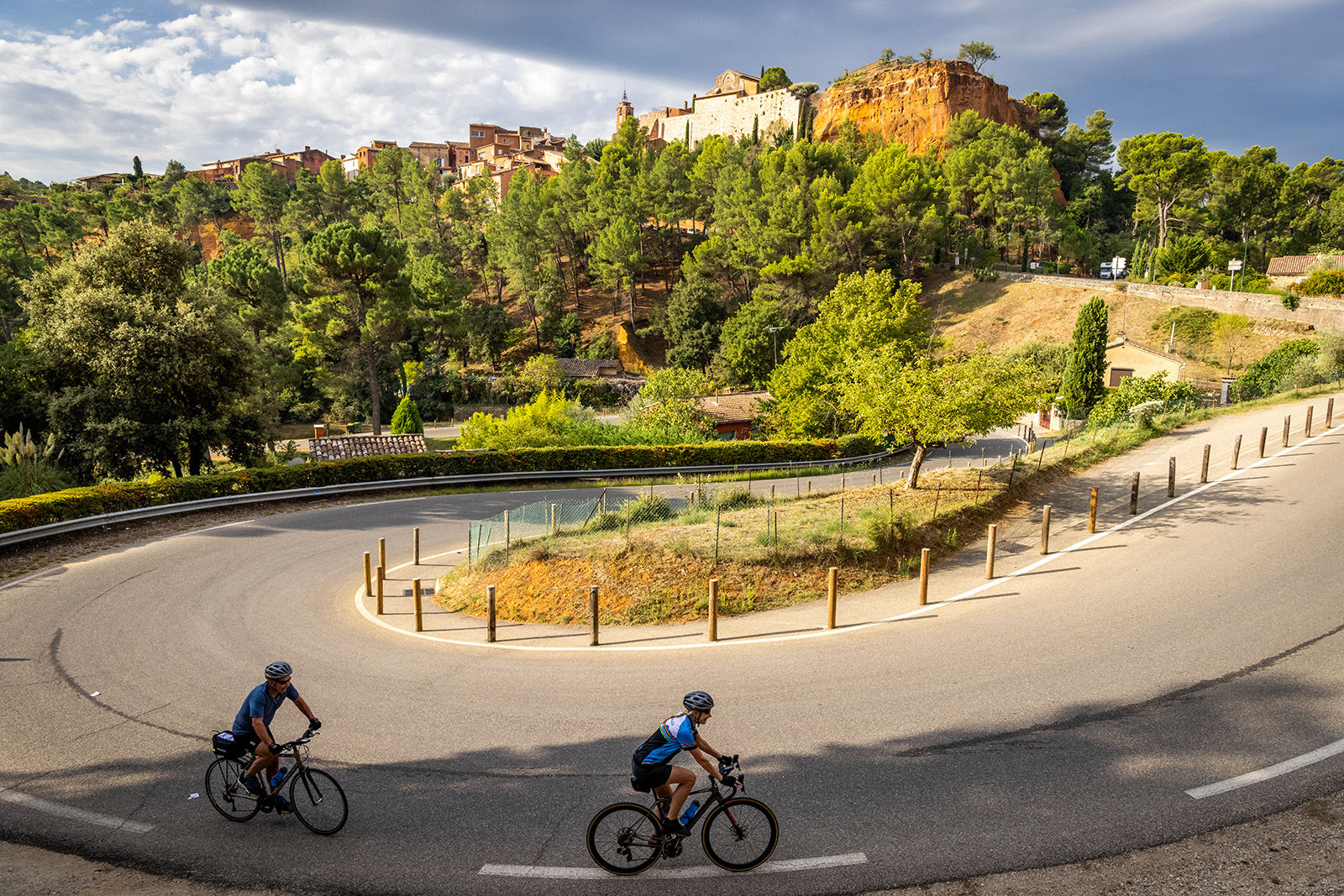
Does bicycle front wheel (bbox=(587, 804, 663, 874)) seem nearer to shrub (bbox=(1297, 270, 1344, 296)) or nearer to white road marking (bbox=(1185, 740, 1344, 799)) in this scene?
white road marking (bbox=(1185, 740, 1344, 799))

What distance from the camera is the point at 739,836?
603cm

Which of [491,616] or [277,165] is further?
[277,165]

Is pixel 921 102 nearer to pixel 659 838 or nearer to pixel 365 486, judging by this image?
pixel 365 486

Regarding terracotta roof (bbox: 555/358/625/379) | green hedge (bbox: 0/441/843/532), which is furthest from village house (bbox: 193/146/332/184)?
green hedge (bbox: 0/441/843/532)

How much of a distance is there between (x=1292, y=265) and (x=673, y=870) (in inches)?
3179

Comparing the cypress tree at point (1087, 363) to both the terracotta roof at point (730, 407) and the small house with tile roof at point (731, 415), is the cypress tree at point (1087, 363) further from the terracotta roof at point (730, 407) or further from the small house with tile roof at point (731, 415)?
the terracotta roof at point (730, 407)

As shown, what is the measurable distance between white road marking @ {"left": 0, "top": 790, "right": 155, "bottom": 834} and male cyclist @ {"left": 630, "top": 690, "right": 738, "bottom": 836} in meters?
4.95

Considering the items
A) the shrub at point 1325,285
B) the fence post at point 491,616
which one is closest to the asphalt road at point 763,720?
the fence post at point 491,616

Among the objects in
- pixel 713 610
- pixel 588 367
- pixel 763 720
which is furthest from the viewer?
pixel 588 367

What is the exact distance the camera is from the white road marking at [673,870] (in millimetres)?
5902

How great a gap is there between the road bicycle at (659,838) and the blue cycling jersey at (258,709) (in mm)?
3131

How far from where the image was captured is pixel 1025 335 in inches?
2363

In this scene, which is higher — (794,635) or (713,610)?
(713,610)

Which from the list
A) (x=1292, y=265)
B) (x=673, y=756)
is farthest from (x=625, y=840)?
(x=1292, y=265)
